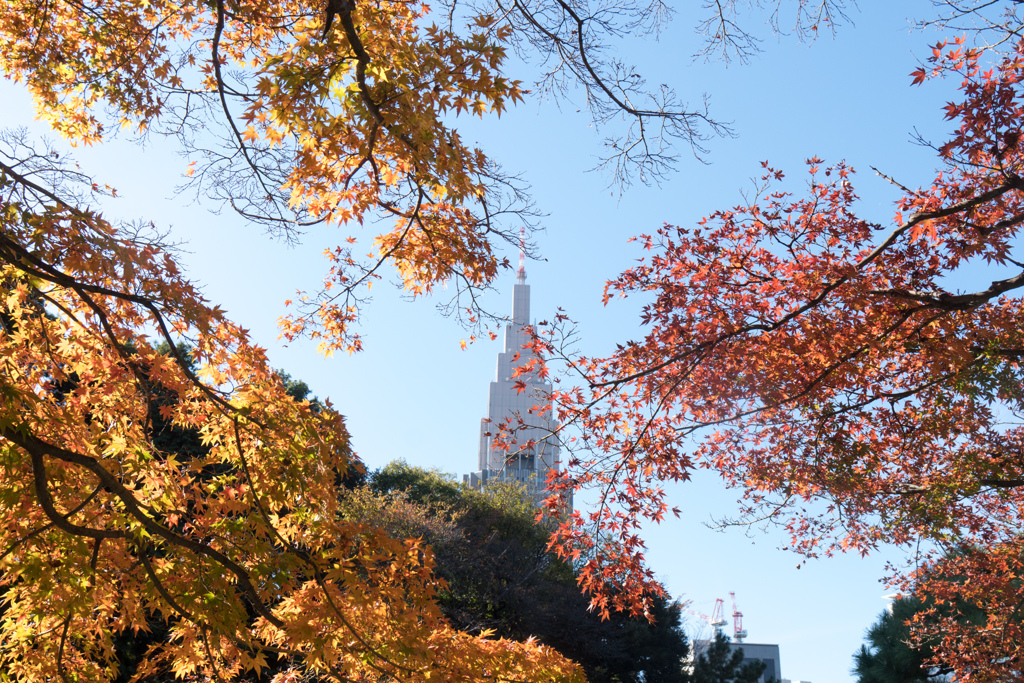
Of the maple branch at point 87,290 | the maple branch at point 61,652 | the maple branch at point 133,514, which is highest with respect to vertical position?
the maple branch at point 87,290

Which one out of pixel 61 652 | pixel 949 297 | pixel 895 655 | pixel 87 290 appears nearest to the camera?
pixel 87 290

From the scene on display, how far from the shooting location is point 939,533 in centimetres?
736

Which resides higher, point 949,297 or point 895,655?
point 949,297

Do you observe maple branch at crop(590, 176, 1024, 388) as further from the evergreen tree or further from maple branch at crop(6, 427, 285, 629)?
the evergreen tree

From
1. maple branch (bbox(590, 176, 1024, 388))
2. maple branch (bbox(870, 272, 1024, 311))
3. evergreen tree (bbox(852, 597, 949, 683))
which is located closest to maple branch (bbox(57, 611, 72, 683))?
maple branch (bbox(590, 176, 1024, 388))

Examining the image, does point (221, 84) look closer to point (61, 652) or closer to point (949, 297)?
point (61, 652)

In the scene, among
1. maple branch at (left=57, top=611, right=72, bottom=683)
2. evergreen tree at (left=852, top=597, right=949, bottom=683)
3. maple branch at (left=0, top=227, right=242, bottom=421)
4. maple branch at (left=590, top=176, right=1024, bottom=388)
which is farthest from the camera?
evergreen tree at (left=852, top=597, right=949, bottom=683)

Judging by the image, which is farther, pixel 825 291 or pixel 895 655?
pixel 895 655

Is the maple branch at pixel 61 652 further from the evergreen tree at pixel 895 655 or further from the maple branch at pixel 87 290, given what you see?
the evergreen tree at pixel 895 655

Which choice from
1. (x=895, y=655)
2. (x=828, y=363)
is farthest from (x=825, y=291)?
(x=895, y=655)

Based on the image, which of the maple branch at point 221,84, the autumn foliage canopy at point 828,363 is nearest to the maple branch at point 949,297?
the autumn foliage canopy at point 828,363

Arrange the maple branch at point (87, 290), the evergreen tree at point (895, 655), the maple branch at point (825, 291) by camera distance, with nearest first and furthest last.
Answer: the maple branch at point (87, 290) → the maple branch at point (825, 291) → the evergreen tree at point (895, 655)

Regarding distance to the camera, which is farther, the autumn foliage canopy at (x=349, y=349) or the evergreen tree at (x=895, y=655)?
the evergreen tree at (x=895, y=655)

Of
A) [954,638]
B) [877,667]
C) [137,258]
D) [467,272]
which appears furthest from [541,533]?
[137,258]
